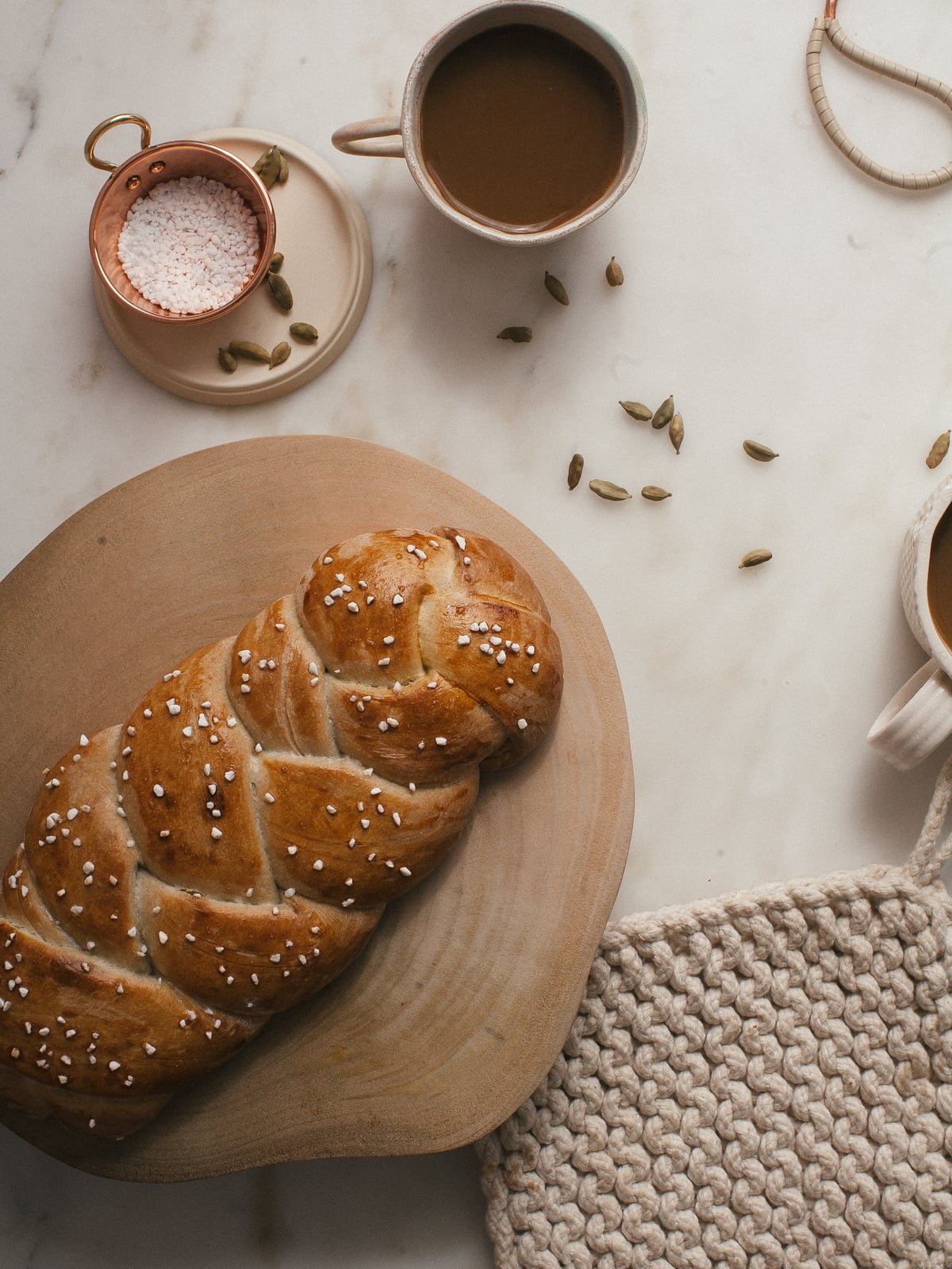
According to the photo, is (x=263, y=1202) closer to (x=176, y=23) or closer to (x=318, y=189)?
(x=318, y=189)

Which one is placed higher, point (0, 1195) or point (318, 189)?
point (318, 189)

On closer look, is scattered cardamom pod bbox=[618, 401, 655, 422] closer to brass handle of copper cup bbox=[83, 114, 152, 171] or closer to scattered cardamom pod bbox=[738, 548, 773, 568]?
scattered cardamom pod bbox=[738, 548, 773, 568]

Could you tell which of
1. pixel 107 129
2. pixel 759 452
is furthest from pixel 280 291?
pixel 759 452

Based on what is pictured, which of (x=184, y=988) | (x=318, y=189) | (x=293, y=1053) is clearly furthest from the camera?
(x=318, y=189)

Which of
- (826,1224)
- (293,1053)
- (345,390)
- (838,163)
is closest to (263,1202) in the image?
(293,1053)

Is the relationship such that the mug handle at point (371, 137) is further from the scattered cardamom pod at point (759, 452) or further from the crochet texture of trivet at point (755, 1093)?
the crochet texture of trivet at point (755, 1093)

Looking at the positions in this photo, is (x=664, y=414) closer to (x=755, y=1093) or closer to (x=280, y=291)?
(x=280, y=291)
